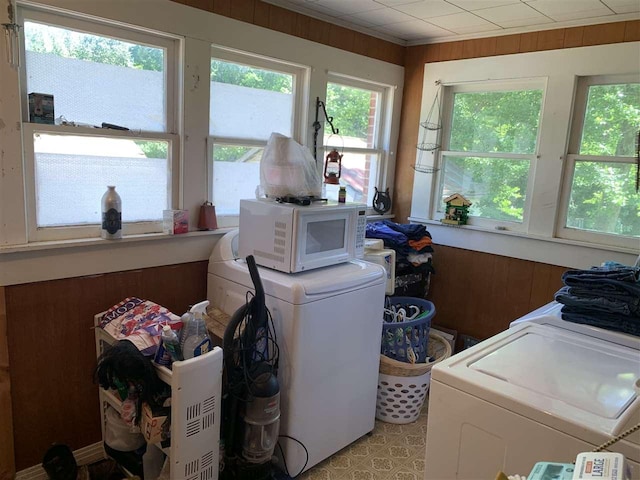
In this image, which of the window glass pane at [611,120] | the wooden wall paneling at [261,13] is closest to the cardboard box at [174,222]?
the wooden wall paneling at [261,13]

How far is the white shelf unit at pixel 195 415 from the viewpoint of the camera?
5.62 ft

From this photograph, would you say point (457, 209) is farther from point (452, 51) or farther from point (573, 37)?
point (573, 37)

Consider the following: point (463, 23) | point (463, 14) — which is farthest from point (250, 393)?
point (463, 23)

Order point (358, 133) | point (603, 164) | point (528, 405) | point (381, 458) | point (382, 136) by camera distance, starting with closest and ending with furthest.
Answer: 1. point (528, 405)
2. point (381, 458)
3. point (603, 164)
4. point (358, 133)
5. point (382, 136)

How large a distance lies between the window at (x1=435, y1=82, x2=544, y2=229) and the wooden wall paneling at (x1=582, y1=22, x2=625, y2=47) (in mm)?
367

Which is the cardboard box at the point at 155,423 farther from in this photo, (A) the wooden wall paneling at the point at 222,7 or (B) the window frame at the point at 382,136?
(B) the window frame at the point at 382,136

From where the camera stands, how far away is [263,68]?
276 cm

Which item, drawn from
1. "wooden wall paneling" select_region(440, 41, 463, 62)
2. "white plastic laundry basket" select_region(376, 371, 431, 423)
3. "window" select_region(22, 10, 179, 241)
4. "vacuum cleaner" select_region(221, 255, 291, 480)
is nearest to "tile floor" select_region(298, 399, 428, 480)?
"white plastic laundry basket" select_region(376, 371, 431, 423)

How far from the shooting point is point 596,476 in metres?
0.73

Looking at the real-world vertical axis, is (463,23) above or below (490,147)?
above

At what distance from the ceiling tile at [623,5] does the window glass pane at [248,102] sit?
1762 millimetres

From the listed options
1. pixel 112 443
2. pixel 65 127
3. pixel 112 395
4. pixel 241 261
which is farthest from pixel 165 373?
pixel 65 127

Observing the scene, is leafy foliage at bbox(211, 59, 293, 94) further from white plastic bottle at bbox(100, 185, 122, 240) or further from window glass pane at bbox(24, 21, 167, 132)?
white plastic bottle at bbox(100, 185, 122, 240)

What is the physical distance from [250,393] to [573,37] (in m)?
2.71
